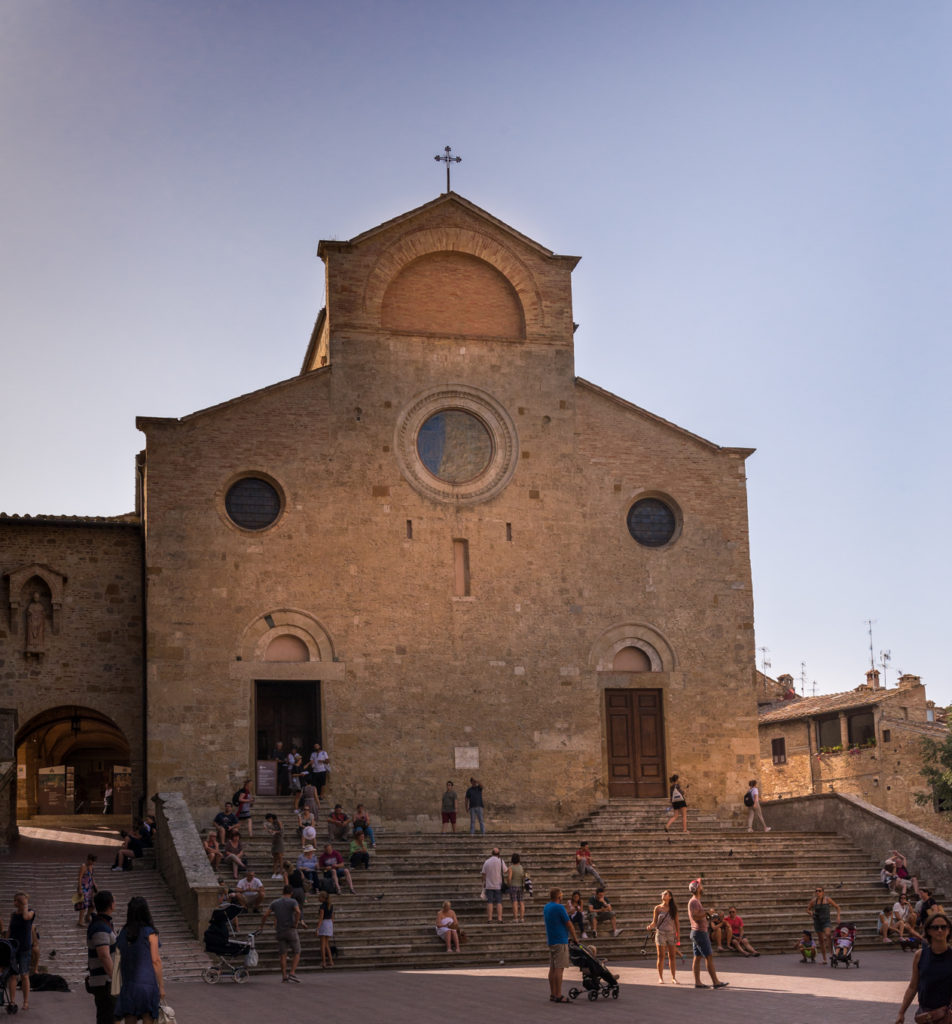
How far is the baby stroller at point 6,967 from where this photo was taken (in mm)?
15750

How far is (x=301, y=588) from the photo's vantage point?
1140 inches

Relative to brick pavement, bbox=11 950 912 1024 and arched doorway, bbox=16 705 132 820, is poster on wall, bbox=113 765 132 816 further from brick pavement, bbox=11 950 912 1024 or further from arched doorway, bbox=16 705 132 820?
brick pavement, bbox=11 950 912 1024

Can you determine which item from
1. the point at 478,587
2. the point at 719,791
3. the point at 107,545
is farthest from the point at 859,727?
the point at 107,545

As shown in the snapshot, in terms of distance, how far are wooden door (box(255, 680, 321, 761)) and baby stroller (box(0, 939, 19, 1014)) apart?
12.4 metres

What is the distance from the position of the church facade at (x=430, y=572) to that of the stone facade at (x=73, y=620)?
6 cm

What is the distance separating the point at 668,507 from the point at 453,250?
7.54m

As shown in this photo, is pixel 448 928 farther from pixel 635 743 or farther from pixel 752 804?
pixel 752 804

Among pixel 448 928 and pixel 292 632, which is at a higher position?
pixel 292 632

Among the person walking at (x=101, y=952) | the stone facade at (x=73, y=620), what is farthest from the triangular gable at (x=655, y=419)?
the person walking at (x=101, y=952)

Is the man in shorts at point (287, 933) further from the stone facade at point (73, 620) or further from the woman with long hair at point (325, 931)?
the stone facade at point (73, 620)

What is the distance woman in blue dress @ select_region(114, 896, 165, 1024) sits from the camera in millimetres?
10953

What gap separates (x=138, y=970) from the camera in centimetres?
1102

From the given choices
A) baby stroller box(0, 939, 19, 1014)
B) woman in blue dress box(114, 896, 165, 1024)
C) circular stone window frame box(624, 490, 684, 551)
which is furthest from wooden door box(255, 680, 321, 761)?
woman in blue dress box(114, 896, 165, 1024)

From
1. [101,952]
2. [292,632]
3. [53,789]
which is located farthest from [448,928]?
[53,789]
